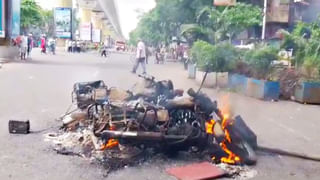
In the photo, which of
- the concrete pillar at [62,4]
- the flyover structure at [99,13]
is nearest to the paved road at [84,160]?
the flyover structure at [99,13]

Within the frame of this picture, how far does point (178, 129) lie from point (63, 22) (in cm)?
4392

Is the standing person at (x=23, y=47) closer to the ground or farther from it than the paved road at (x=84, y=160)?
farther from it

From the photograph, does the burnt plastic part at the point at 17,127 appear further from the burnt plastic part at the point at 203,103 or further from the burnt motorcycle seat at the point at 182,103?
the burnt plastic part at the point at 203,103

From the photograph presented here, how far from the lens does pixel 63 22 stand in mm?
47875

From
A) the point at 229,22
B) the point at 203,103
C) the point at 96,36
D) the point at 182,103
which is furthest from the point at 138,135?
the point at 96,36

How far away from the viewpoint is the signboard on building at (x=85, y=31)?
66312 millimetres

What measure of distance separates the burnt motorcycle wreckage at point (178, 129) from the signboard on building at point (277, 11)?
25.6 meters

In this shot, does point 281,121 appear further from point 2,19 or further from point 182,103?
point 2,19

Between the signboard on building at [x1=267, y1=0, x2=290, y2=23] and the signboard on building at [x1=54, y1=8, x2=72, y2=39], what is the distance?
79.5 ft

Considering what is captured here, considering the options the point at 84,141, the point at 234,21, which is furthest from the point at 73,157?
the point at 234,21

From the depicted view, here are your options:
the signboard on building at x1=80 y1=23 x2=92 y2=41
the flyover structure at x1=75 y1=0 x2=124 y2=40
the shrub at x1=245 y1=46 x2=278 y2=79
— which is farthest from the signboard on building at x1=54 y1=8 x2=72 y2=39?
the shrub at x1=245 y1=46 x2=278 y2=79

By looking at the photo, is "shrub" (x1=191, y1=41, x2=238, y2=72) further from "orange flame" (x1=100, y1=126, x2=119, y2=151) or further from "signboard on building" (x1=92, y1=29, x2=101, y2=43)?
"signboard on building" (x1=92, y1=29, x2=101, y2=43)

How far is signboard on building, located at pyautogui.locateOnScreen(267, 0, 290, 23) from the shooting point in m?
30.5

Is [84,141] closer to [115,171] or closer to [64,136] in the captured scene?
[64,136]
